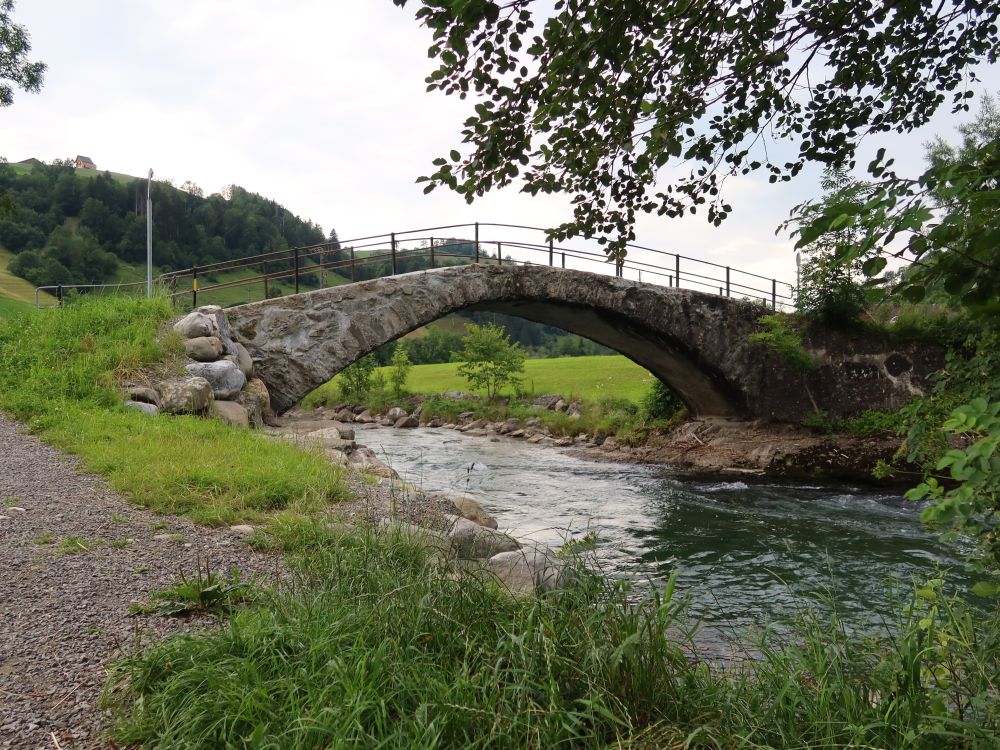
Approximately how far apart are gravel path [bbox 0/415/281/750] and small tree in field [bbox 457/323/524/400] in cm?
2596

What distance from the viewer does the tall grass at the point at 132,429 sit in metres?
5.90

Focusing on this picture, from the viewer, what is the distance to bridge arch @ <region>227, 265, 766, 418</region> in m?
13.4

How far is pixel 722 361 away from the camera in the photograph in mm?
18453

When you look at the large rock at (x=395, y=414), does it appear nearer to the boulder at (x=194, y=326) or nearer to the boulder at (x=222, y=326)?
the boulder at (x=222, y=326)

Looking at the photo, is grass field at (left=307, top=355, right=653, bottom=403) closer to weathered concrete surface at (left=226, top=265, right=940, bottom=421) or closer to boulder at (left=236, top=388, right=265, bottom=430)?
weathered concrete surface at (left=226, top=265, right=940, bottom=421)

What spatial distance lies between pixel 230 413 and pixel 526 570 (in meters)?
7.22

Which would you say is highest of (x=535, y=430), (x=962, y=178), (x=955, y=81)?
(x=955, y=81)

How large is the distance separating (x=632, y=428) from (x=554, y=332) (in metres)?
78.5

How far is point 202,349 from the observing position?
37.3ft

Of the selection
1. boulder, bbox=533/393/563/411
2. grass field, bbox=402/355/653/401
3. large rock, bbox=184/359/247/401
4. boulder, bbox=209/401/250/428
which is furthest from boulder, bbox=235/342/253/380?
boulder, bbox=533/393/563/411

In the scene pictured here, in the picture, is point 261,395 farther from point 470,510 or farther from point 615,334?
point 615,334

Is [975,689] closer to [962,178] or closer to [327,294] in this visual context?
[962,178]

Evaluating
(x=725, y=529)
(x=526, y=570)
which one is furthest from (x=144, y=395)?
(x=725, y=529)

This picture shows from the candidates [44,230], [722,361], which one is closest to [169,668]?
[722,361]
